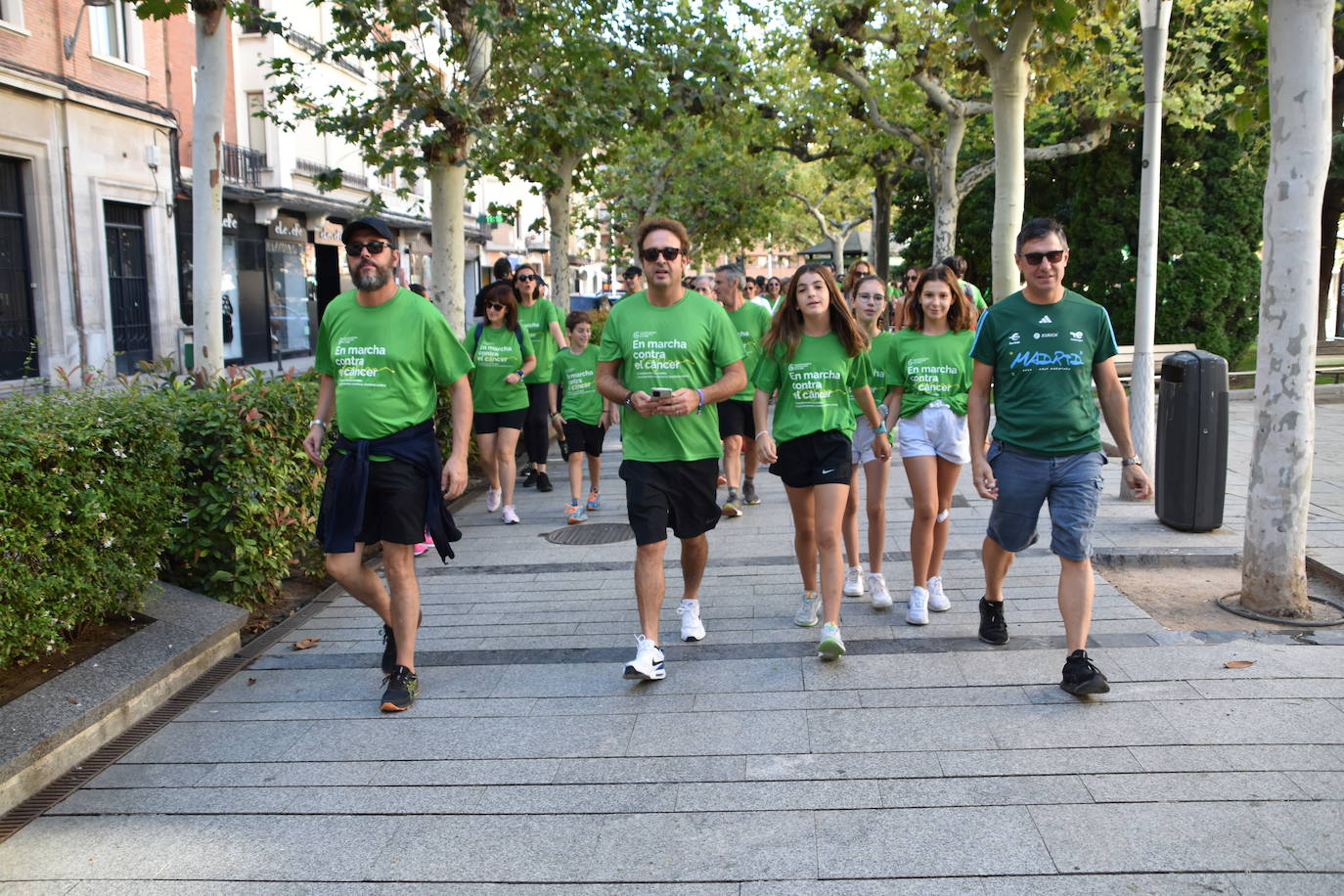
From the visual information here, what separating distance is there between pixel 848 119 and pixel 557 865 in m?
20.9

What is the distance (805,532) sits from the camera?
560 centimetres

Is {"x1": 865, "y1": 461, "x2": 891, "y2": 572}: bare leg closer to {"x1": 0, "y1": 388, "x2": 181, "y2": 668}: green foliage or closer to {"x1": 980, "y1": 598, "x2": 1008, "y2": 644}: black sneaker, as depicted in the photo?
{"x1": 980, "y1": 598, "x2": 1008, "y2": 644}: black sneaker

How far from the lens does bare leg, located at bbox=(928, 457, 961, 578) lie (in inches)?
235

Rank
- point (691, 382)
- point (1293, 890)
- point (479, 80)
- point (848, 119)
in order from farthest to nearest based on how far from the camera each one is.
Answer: point (848, 119), point (479, 80), point (691, 382), point (1293, 890)

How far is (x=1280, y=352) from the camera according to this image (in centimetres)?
565

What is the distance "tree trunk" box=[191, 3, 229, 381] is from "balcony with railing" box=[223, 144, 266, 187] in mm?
19784

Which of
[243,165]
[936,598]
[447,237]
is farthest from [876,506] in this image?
[243,165]

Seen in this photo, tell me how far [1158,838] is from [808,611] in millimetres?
2509

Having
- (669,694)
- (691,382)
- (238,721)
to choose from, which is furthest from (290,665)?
(691,382)

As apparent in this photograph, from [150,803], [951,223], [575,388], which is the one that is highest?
[951,223]

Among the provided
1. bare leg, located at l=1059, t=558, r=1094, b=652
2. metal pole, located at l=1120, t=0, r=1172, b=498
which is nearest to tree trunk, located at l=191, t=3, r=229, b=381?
bare leg, located at l=1059, t=558, r=1094, b=652

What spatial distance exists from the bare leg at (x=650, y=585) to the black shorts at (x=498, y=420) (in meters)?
4.11

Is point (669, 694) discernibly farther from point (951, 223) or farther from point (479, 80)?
point (951, 223)

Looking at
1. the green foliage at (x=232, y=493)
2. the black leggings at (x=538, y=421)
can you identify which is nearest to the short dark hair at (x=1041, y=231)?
the green foliage at (x=232, y=493)
